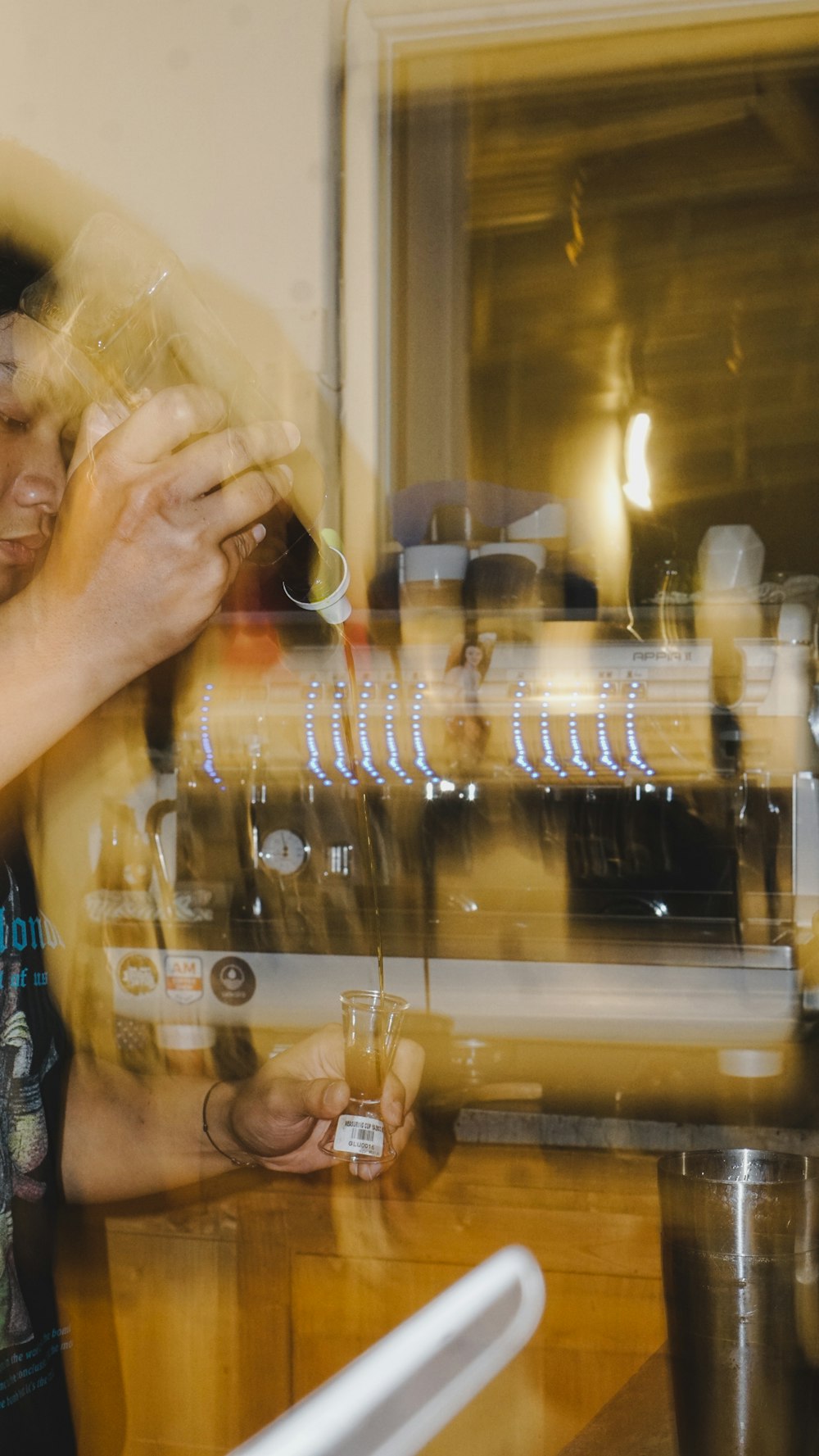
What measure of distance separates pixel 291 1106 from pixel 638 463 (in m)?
1.57

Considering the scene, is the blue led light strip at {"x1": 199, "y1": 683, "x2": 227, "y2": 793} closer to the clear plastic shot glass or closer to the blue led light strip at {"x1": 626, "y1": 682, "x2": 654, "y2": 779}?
the blue led light strip at {"x1": 626, "y1": 682, "x2": 654, "y2": 779}

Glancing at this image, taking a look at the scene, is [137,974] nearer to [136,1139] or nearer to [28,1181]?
[136,1139]

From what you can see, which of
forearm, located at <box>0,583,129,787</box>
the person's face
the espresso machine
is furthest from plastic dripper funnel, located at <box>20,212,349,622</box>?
the espresso machine

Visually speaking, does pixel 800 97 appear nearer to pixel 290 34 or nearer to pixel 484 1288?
pixel 290 34

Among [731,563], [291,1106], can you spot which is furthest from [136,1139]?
[731,563]

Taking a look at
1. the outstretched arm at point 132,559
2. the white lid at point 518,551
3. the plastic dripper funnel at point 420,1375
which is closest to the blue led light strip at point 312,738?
the white lid at point 518,551

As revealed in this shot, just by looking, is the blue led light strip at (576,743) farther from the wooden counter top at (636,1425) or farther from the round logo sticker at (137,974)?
the wooden counter top at (636,1425)

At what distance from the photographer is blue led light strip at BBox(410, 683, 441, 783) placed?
192cm

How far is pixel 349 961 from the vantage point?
1.95 m

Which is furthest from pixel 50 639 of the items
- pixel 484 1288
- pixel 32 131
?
pixel 32 131

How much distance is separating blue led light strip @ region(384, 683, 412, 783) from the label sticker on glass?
0.95 metres

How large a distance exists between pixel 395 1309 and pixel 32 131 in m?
1.96

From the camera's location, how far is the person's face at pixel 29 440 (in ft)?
3.40

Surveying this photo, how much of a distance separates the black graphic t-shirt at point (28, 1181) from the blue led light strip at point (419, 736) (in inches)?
31.5
